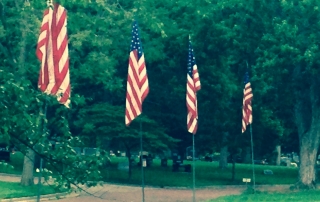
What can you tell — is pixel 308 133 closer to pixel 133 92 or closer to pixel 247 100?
pixel 247 100

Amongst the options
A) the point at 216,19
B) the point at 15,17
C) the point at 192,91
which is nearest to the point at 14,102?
the point at 192,91

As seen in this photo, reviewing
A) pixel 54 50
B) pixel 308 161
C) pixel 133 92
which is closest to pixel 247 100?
pixel 308 161

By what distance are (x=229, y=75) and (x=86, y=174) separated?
35.0 m

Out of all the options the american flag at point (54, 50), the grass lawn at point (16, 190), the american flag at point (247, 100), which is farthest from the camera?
the american flag at point (247, 100)

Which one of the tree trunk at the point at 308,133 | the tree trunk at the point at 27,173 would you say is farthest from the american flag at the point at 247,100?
the tree trunk at the point at 27,173

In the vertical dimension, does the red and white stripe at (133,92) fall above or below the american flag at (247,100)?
below

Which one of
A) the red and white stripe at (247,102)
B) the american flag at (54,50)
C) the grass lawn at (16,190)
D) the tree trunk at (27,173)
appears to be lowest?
the grass lawn at (16,190)

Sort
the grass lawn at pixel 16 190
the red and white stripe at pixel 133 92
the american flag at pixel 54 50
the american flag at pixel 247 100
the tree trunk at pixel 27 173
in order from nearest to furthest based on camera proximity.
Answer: the american flag at pixel 54 50 < the red and white stripe at pixel 133 92 < the grass lawn at pixel 16 190 < the tree trunk at pixel 27 173 < the american flag at pixel 247 100

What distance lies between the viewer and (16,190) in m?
24.7

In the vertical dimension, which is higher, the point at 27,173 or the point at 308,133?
the point at 308,133

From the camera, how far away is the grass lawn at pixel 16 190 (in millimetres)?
23167

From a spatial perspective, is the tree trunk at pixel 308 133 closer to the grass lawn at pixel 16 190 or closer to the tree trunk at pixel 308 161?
the tree trunk at pixel 308 161

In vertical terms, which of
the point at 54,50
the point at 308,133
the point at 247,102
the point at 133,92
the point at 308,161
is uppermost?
the point at 247,102

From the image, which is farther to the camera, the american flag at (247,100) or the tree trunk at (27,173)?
the american flag at (247,100)
